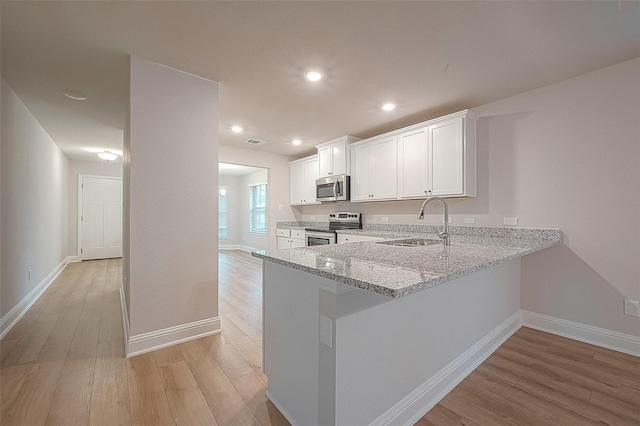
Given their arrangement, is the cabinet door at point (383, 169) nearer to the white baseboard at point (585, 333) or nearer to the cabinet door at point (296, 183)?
the cabinet door at point (296, 183)

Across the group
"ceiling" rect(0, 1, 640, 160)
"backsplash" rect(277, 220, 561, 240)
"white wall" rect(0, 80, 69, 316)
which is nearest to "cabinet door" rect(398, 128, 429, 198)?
"ceiling" rect(0, 1, 640, 160)

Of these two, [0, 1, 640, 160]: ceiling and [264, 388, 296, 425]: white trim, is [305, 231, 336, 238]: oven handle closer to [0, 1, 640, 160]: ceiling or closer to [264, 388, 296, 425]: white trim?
[0, 1, 640, 160]: ceiling

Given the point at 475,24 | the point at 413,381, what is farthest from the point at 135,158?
the point at 475,24

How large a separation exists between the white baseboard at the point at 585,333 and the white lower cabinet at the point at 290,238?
3322 millimetres

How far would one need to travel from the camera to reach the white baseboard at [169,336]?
7.23ft

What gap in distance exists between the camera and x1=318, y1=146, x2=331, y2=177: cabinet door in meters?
4.79

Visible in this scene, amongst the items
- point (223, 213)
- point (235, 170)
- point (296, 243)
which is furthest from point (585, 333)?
point (223, 213)

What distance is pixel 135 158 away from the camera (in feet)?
7.25

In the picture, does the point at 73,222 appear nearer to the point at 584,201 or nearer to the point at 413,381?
the point at 413,381

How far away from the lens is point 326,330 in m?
1.18

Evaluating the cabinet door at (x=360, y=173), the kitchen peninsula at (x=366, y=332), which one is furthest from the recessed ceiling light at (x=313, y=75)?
the cabinet door at (x=360, y=173)

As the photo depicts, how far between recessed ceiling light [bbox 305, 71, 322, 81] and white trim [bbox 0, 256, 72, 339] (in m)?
3.65

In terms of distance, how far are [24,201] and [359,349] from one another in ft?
13.6

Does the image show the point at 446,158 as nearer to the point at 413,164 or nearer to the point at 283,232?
the point at 413,164
